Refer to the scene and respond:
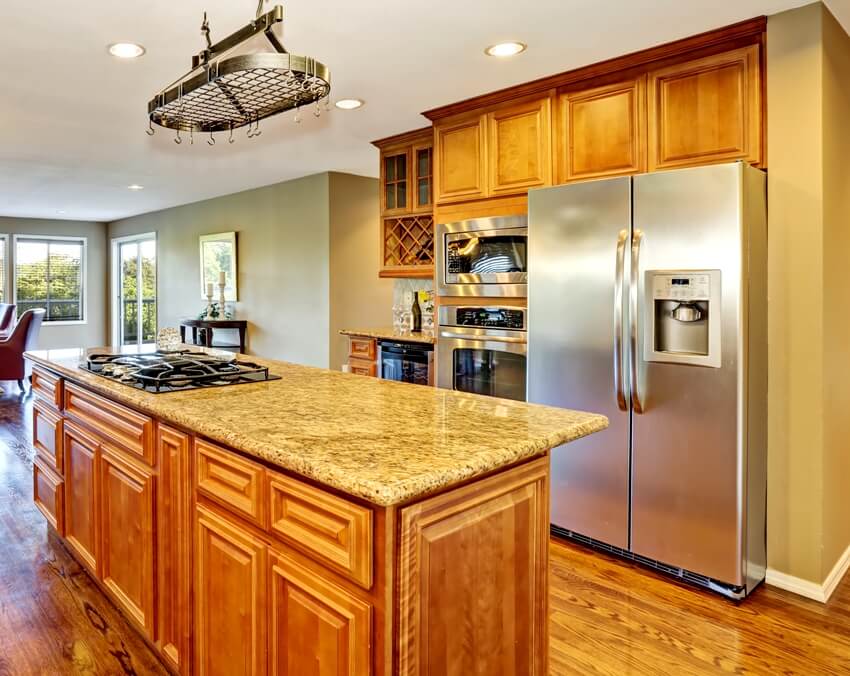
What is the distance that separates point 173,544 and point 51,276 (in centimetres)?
946

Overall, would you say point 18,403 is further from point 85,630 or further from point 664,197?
point 664,197

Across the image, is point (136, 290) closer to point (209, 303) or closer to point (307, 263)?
point (209, 303)

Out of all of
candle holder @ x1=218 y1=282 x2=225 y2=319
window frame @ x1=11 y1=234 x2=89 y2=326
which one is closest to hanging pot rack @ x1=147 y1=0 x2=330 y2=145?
candle holder @ x1=218 y1=282 x2=225 y2=319

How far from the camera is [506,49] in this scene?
275 centimetres

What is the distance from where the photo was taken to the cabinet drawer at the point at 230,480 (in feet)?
4.57

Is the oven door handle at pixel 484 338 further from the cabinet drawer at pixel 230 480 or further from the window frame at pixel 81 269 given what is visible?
the window frame at pixel 81 269

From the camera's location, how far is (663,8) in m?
2.34

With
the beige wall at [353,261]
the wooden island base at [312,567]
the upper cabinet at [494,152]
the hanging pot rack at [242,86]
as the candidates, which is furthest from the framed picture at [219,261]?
the wooden island base at [312,567]

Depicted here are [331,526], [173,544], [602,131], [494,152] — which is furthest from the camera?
[494,152]

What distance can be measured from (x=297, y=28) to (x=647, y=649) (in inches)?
110

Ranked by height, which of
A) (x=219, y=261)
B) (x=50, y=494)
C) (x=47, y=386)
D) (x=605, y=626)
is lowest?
(x=605, y=626)

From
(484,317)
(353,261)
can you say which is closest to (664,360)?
(484,317)

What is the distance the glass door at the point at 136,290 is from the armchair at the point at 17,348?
74.5 inches

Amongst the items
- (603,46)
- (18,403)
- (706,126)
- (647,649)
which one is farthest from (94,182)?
(647,649)
